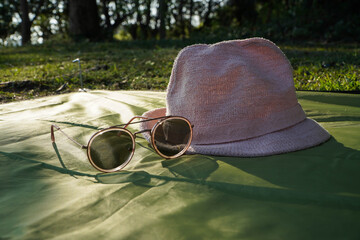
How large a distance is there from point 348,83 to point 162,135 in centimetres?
235

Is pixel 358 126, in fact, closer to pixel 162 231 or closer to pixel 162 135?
pixel 162 135

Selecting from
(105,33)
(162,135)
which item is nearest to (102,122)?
(162,135)

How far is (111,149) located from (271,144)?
68cm

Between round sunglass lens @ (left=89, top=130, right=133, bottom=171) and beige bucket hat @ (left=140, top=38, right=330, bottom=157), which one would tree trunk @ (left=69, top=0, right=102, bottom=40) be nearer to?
beige bucket hat @ (left=140, top=38, right=330, bottom=157)

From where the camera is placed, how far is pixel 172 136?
58.6 inches

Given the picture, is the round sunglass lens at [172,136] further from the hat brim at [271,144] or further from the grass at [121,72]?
the grass at [121,72]

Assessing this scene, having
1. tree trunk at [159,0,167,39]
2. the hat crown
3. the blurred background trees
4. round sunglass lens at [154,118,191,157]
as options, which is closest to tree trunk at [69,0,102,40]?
the blurred background trees

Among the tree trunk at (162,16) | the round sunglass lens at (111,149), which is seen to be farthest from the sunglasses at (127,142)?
the tree trunk at (162,16)

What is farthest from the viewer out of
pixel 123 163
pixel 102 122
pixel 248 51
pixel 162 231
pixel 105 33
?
pixel 105 33

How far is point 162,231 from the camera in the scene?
0.94 metres

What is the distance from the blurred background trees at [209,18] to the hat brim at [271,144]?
760 centimetres

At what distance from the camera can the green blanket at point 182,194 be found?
0.95m

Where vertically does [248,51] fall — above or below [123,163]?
above

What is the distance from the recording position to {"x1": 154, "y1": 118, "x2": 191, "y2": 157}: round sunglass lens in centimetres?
148
